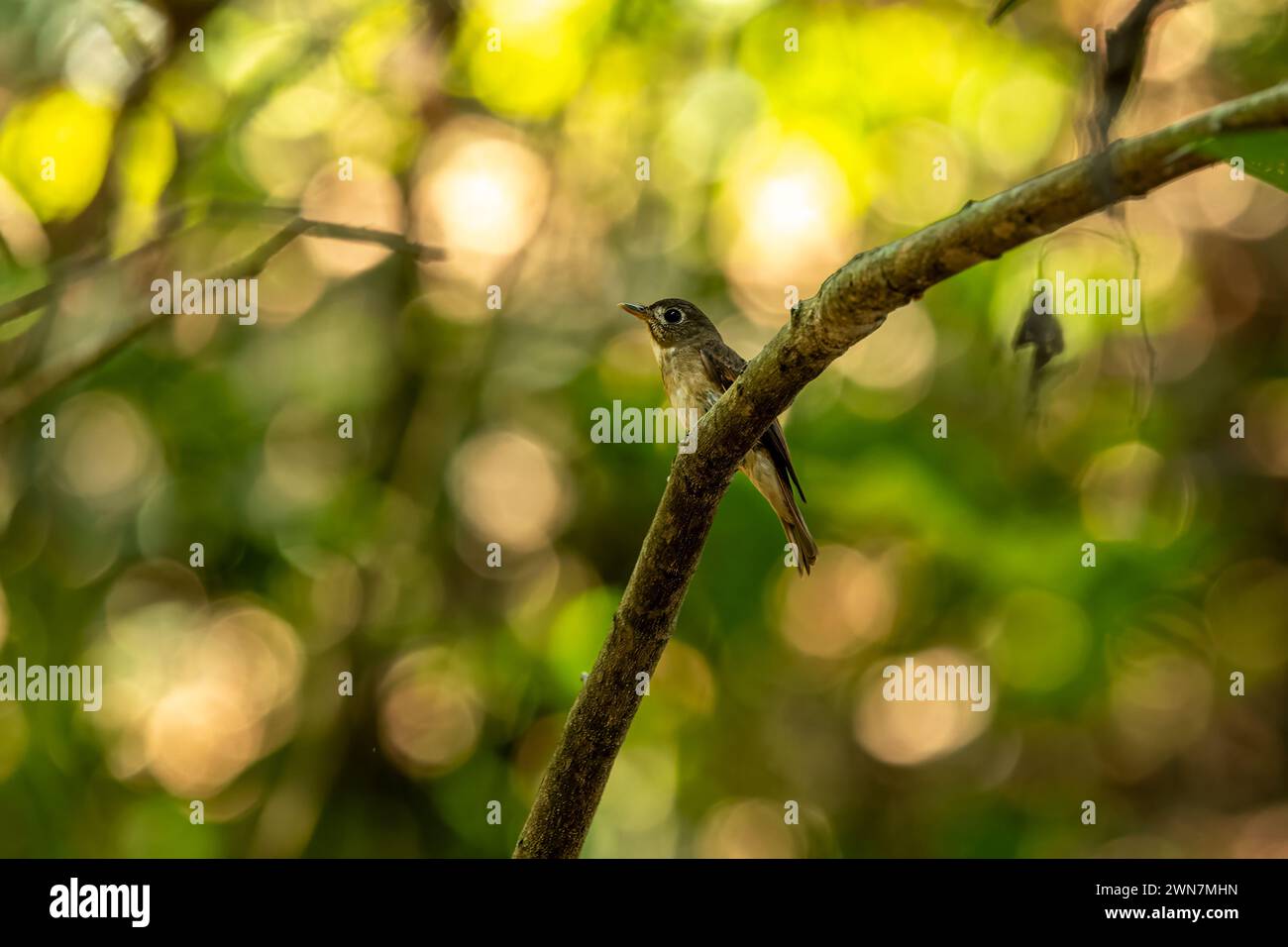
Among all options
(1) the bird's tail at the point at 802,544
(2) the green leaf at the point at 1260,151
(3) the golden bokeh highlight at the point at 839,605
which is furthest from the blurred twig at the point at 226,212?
(3) the golden bokeh highlight at the point at 839,605

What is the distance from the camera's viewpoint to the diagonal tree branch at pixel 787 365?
49.1 inches

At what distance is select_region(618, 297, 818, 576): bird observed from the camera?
402cm

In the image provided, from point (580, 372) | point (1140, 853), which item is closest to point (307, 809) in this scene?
point (580, 372)

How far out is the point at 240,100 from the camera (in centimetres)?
486

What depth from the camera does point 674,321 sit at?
4.50m

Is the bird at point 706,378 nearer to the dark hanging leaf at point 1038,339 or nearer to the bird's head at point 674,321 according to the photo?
the bird's head at point 674,321

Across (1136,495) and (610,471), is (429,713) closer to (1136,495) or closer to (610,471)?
(610,471)

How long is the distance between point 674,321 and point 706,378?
0.34 m

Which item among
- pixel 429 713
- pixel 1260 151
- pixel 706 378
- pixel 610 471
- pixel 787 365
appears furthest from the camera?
pixel 429 713

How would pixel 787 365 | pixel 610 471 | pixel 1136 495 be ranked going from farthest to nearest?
1. pixel 610 471
2. pixel 1136 495
3. pixel 787 365

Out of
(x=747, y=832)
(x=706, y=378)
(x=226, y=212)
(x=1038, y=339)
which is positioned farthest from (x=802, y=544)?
(x=1038, y=339)

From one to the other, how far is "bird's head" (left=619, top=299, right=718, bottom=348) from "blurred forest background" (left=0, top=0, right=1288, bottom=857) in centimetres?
72

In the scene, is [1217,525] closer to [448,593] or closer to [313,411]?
[448,593]

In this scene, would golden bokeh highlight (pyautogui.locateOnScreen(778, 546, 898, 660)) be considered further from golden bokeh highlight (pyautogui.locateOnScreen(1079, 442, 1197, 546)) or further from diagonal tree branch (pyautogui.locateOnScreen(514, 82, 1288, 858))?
diagonal tree branch (pyautogui.locateOnScreen(514, 82, 1288, 858))
